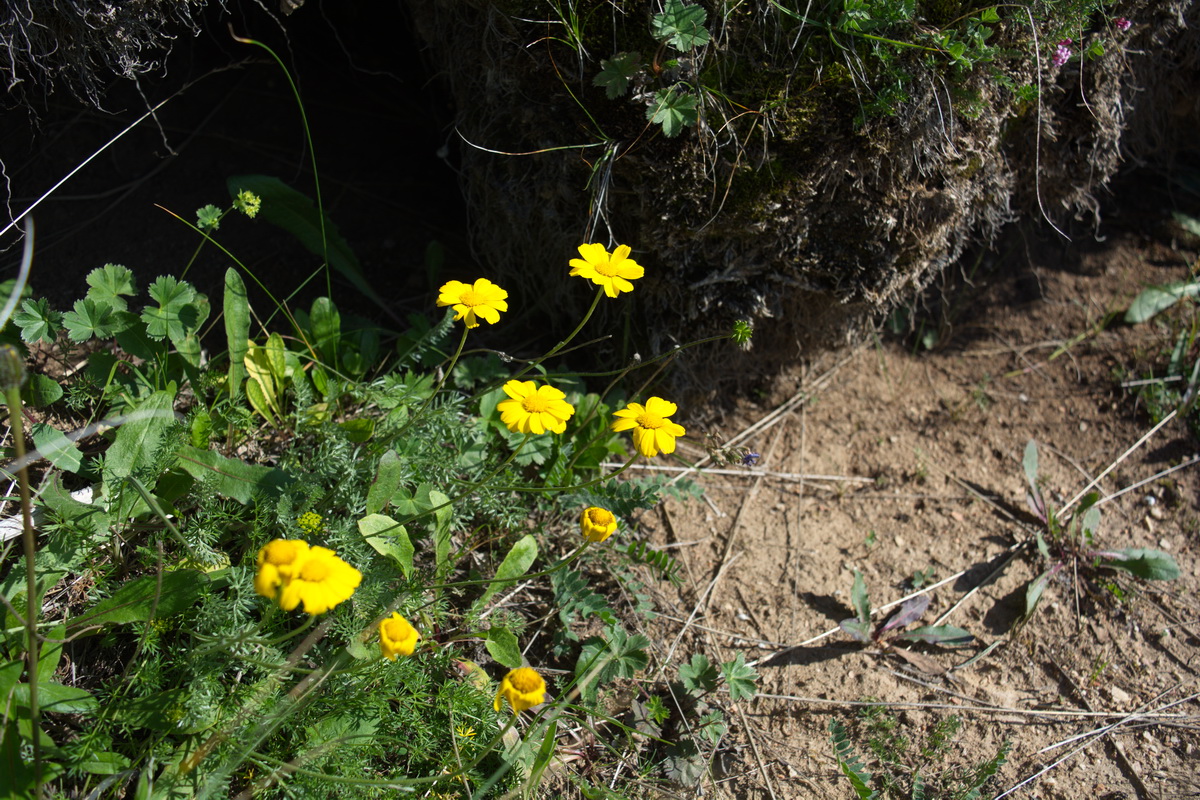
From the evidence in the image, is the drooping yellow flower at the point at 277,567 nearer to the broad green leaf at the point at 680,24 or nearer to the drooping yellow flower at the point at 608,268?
the drooping yellow flower at the point at 608,268

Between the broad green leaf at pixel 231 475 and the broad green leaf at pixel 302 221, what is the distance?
653mm

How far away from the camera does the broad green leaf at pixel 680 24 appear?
1.75 metres

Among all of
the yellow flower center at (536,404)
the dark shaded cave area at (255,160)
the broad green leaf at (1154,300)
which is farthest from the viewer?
the broad green leaf at (1154,300)

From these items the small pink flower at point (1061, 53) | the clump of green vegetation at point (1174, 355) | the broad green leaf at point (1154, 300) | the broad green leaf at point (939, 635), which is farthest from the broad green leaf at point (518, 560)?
the broad green leaf at point (1154, 300)

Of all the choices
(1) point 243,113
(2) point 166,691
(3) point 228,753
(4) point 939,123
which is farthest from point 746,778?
(1) point 243,113

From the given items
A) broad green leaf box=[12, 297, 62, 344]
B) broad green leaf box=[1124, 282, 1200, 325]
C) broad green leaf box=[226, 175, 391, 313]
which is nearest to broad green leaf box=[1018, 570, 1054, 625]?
broad green leaf box=[1124, 282, 1200, 325]

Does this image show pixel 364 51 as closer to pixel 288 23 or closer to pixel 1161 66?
pixel 288 23

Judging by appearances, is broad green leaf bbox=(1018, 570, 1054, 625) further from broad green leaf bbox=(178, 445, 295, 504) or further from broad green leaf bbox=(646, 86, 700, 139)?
broad green leaf bbox=(178, 445, 295, 504)

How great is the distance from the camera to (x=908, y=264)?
2.24m

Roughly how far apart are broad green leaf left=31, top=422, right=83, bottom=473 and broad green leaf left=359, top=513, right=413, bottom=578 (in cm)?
64

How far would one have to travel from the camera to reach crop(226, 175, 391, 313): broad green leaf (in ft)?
7.23

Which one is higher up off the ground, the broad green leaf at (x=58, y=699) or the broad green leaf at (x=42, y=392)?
the broad green leaf at (x=42, y=392)

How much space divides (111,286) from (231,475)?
539 millimetres

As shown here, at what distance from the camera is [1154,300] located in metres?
2.88
